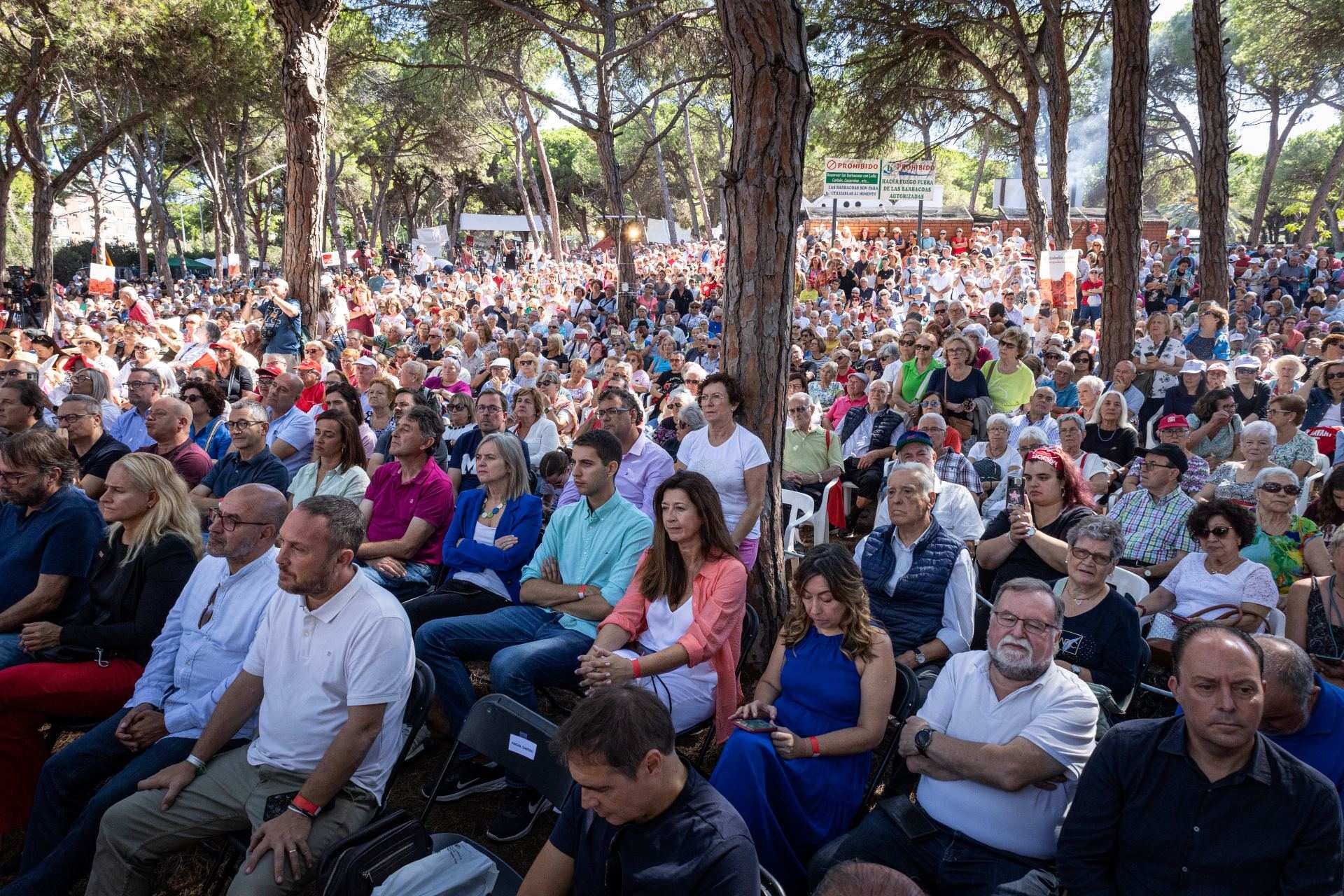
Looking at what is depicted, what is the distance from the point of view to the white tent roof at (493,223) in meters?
41.1

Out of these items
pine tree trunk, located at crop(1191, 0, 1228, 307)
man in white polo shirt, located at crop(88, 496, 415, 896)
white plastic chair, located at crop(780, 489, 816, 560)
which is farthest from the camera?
pine tree trunk, located at crop(1191, 0, 1228, 307)

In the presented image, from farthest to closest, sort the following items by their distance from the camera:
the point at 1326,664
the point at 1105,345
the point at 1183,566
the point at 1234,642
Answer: the point at 1105,345 → the point at 1183,566 → the point at 1326,664 → the point at 1234,642

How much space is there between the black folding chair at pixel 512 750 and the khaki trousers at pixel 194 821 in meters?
0.28

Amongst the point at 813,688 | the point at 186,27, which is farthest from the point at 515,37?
the point at 813,688

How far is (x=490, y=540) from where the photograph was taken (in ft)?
13.4

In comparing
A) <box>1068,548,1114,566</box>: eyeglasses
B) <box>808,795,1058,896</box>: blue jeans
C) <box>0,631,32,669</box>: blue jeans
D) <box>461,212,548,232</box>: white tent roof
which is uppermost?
<box>461,212,548,232</box>: white tent roof

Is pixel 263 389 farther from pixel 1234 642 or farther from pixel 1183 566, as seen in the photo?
pixel 1234 642

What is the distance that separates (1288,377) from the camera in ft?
23.8

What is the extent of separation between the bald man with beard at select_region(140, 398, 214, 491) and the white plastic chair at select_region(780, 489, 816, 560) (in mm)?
3307

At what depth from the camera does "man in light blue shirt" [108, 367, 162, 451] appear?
5988mm

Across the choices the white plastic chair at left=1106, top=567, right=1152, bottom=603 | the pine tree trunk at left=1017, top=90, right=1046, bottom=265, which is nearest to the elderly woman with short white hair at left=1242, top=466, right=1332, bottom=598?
the white plastic chair at left=1106, top=567, right=1152, bottom=603

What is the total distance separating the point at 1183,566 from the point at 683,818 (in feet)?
10.1

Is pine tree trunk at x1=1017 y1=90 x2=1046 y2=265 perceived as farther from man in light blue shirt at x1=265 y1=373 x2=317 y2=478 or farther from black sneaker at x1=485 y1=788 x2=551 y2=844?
black sneaker at x1=485 y1=788 x2=551 y2=844

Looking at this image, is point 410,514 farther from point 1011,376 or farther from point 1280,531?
point 1011,376
